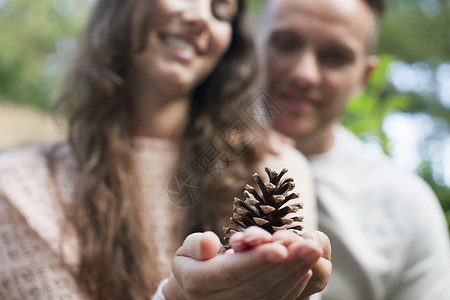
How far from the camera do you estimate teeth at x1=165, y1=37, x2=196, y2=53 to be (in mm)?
1061

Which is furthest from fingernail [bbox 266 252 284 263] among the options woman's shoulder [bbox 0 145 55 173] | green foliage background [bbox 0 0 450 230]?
green foliage background [bbox 0 0 450 230]

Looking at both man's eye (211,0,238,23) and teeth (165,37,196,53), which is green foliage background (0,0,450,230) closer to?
man's eye (211,0,238,23)

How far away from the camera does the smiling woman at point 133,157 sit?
1.00 m

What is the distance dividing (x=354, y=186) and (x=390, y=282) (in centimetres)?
29

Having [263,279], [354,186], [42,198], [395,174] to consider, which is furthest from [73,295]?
[395,174]

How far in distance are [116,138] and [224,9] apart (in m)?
0.43

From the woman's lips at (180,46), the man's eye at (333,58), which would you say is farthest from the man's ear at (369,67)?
the woman's lips at (180,46)

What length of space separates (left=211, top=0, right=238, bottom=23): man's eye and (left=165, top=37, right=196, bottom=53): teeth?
0.10 meters

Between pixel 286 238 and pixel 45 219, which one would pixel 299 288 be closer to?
pixel 286 238

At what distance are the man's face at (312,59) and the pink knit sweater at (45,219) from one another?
0.71ft

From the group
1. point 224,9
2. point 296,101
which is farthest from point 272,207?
point 296,101

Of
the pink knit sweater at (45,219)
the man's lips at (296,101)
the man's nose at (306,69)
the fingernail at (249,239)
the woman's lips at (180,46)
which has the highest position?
the fingernail at (249,239)

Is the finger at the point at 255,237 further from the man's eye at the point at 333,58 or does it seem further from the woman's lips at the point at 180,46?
the man's eye at the point at 333,58

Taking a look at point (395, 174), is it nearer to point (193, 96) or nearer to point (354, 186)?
point (354, 186)
